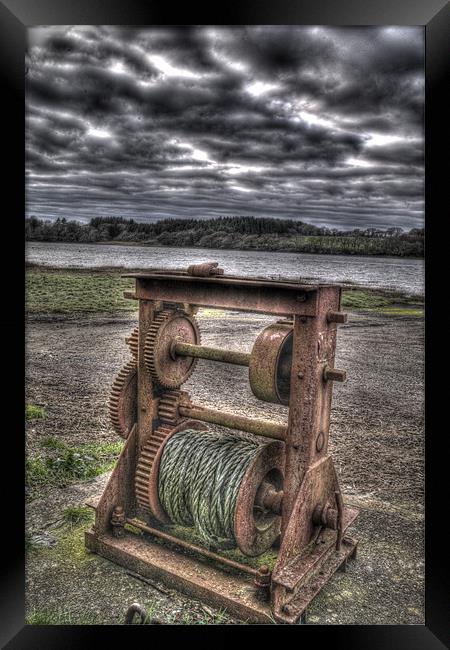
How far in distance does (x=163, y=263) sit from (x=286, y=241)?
→ 4.12 feet

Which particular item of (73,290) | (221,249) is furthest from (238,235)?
(73,290)

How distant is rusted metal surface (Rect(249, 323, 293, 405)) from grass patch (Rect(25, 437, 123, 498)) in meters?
2.55

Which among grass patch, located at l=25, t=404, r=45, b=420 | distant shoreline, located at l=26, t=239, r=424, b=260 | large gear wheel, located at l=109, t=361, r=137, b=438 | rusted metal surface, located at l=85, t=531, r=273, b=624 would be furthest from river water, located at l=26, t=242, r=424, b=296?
rusted metal surface, located at l=85, t=531, r=273, b=624

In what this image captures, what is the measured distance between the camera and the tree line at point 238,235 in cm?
464

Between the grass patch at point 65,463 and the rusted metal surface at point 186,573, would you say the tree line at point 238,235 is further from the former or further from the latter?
the rusted metal surface at point 186,573

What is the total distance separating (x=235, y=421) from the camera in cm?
355

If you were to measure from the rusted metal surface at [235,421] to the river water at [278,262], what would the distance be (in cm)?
156

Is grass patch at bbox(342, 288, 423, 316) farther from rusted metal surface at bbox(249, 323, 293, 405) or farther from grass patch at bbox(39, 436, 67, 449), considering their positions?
grass patch at bbox(39, 436, 67, 449)

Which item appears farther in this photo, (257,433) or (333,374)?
(257,433)

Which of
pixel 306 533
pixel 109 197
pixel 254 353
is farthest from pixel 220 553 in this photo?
pixel 109 197

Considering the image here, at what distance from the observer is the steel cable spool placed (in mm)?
3307
